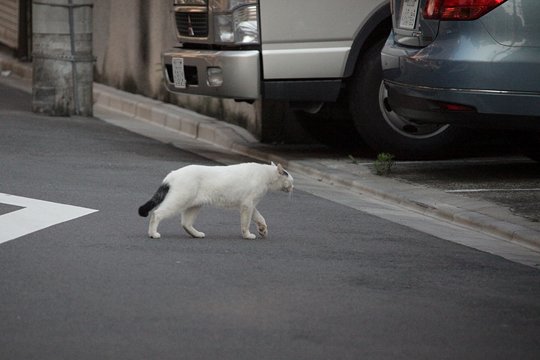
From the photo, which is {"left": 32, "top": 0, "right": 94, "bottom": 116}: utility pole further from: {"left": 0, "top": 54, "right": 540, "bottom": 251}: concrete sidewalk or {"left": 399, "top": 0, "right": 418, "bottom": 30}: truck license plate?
{"left": 399, "top": 0, "right": 418, "bottom": 30}: truck license plate

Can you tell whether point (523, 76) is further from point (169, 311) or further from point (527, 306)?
point (169, 311)

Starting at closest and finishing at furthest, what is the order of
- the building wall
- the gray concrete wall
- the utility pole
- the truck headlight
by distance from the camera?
the truck headlight
the utility pole
the gray concrete wall
the building wall

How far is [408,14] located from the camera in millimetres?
11117

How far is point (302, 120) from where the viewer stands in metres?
13.5

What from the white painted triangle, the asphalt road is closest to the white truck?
the asphalt road

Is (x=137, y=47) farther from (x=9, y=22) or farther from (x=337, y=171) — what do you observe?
(x=337, y=171)

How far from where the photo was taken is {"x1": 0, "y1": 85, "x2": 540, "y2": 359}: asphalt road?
20.2 feet

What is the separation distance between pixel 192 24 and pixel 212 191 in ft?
15.6

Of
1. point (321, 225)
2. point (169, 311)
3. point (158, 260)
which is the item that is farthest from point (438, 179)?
point (169, 311)

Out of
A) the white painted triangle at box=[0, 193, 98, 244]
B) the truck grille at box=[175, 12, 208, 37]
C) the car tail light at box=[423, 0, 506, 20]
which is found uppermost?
the car tail light at box=[423, 0, 506, 20]

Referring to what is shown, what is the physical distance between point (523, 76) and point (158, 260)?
3.79m

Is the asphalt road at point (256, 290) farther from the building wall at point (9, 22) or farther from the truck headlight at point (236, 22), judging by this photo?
the building wall at point (9, 22)

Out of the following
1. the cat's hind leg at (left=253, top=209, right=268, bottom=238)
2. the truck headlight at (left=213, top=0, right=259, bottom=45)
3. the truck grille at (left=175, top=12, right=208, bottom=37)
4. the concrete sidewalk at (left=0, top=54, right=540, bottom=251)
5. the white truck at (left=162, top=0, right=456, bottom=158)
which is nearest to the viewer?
the cat's hind leg at (left=253, top=209, right=268, bottom=238)

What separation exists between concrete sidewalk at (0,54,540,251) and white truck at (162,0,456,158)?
51cm
